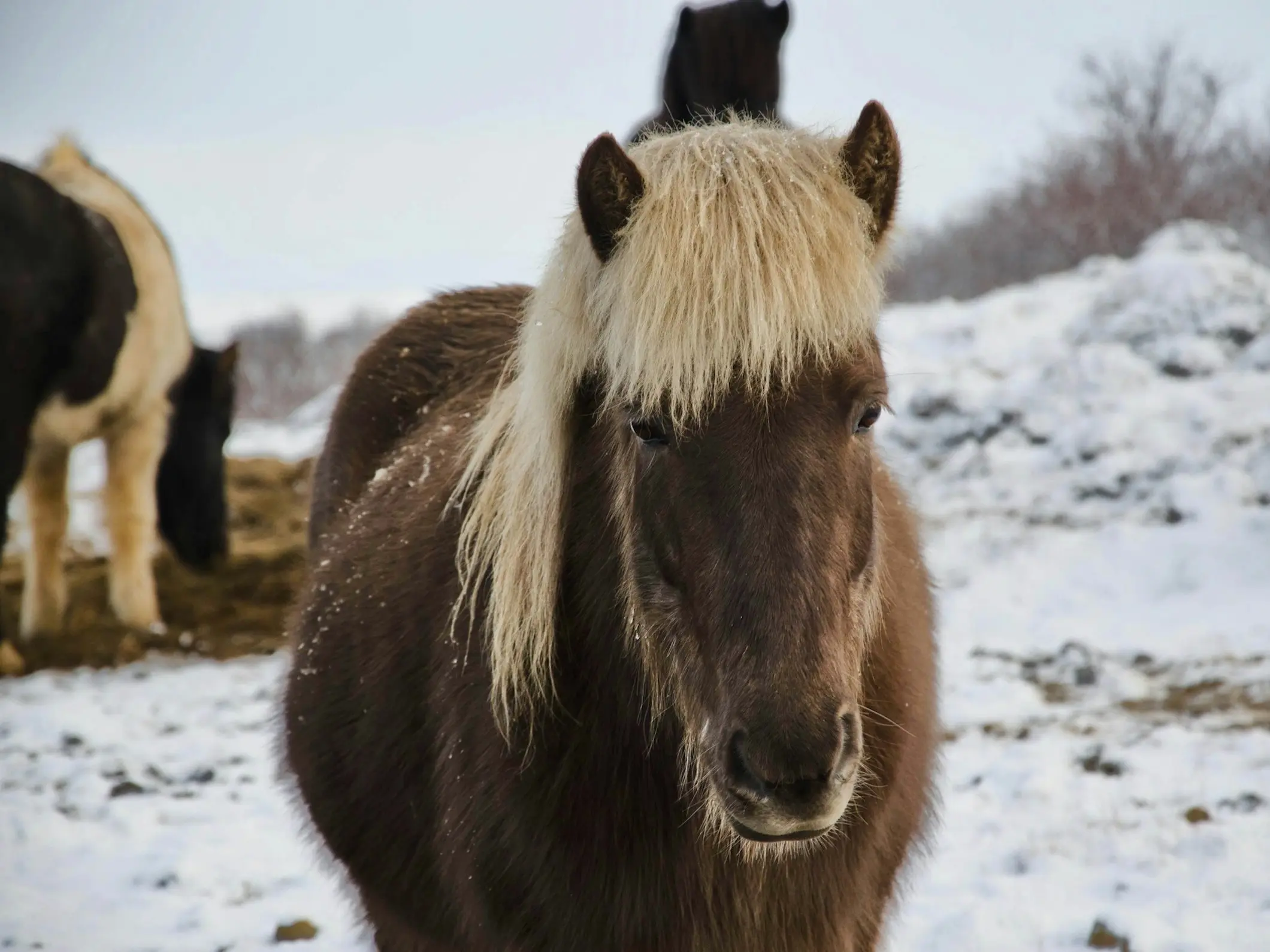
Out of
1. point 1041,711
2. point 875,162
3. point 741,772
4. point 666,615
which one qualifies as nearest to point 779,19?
point 875,162

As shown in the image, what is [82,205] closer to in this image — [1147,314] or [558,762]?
[558,762]

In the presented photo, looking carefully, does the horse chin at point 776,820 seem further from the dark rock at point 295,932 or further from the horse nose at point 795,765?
the dark rock at point 295,932

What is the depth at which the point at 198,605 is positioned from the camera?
7.38m

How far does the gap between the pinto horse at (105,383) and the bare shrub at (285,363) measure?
116 feet

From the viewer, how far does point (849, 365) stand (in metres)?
1.79

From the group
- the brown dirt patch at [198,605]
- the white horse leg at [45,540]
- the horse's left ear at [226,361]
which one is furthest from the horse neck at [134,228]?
the brown dirt patch at [198,605]

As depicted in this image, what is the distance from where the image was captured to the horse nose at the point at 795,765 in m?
1.50

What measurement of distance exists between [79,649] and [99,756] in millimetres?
1828

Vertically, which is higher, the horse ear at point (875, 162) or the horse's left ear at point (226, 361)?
the horse ear at point (875, 162)

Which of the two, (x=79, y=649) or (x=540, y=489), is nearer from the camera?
(x=540, y=489)

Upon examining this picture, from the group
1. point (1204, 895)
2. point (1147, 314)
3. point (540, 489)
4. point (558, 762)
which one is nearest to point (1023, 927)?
point (1204, 895)

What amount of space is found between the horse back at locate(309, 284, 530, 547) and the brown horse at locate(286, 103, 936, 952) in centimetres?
81

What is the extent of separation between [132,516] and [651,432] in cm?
618

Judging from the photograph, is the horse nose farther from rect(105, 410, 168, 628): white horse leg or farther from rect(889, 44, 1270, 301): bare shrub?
rect(889, 44, 1270, 301): bare shrub
